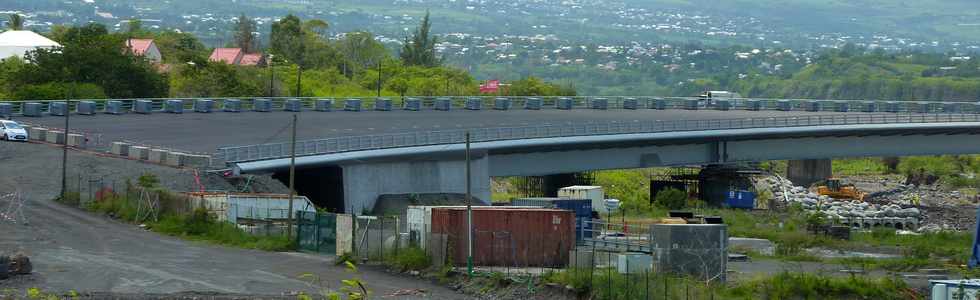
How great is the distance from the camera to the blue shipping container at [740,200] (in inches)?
Result: 3676

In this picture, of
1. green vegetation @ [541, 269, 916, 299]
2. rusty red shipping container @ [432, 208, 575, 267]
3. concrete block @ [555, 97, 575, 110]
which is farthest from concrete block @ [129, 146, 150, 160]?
concrete block @ [555, 97, 575, 110]

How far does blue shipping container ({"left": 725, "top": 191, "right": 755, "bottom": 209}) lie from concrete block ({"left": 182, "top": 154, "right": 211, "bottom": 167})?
3476 centimetres

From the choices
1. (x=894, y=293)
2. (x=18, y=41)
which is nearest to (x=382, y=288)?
(x=894, y=293)

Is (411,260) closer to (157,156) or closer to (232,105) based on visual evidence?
(157,156)

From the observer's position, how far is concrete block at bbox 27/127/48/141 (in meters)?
78.5

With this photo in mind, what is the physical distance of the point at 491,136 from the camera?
78.7 metres

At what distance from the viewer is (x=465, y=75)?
19362 cm

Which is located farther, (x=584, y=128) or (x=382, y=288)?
(x=584, y=128)

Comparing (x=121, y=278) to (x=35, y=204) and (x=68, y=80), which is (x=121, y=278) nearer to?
(x=35, y=204)

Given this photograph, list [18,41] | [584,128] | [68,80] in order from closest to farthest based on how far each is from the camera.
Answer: [584,128], [68,80], [18,41]

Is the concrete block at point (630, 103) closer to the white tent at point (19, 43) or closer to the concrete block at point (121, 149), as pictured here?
the concrete block at point (121, 149)

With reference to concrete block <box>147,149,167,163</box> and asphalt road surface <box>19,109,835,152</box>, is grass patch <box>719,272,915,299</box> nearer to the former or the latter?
concrete block <box>147,149,167,163</box>

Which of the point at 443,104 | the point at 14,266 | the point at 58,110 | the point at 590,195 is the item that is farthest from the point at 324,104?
the point at 14,266

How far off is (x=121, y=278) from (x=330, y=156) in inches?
1027
